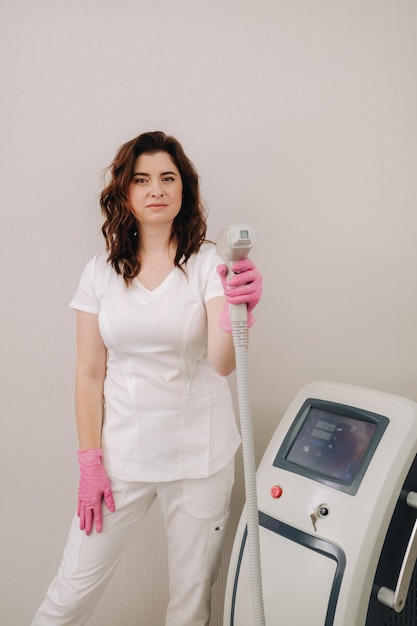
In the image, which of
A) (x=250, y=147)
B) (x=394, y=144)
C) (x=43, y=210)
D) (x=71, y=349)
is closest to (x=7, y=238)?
(x=43, y=210)

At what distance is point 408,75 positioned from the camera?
1.67 m

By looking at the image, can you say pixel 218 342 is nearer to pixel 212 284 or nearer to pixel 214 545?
pixel 212 284

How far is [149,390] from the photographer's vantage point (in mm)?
1470

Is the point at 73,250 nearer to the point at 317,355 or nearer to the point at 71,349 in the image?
the point at 71,349

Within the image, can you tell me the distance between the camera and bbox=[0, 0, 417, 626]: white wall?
170 centimetres

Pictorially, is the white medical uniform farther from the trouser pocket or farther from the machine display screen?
the machine display screen

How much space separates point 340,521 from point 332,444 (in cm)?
18

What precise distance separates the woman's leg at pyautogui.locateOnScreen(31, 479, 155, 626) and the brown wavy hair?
1.72ft

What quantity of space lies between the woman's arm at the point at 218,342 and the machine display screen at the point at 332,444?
0.25 m

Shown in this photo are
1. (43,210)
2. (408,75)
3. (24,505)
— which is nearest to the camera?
(408,75)

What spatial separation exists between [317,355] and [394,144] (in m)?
0.62

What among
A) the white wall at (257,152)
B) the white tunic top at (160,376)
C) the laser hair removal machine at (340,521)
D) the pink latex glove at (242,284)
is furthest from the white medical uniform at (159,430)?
the white wall at (257,152)

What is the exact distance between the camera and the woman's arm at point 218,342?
135cm

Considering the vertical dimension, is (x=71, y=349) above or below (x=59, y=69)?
below
